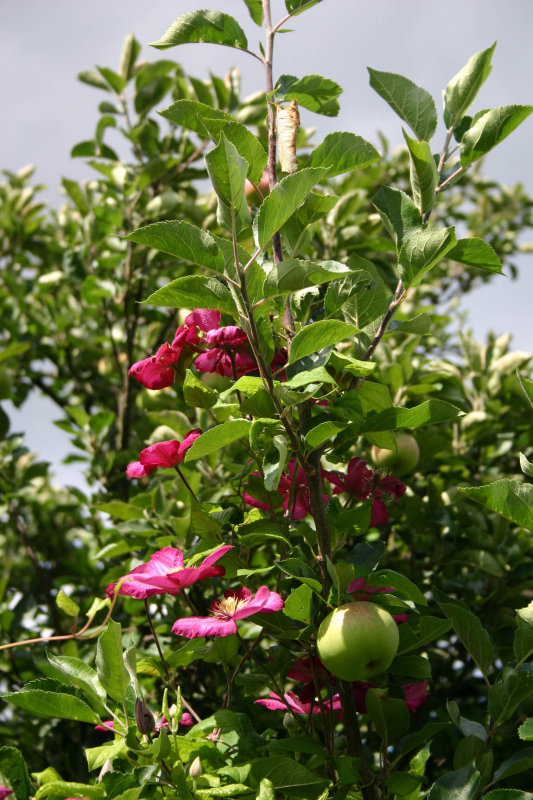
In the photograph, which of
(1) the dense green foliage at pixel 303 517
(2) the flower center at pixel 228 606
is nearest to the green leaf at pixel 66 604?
(1) the dense green foliage at pixel 303 517

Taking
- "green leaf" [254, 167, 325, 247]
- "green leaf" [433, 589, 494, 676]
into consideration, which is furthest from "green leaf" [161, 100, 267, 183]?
"green leaf" [433, 589, 494, 676]

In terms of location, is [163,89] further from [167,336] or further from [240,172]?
[240,172]

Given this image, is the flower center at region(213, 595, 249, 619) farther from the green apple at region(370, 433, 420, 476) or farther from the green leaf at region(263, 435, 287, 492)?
the green apple at region(370, 433, 420, 476)

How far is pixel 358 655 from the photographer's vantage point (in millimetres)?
947

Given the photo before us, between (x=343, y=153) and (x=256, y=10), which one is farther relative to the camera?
(x=256, y=10)

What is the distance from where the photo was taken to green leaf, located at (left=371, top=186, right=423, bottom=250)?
3.68 feet

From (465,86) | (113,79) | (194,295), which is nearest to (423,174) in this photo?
(465,86)

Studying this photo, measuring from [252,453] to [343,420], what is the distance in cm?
→ 14

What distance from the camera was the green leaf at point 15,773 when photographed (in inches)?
40.7

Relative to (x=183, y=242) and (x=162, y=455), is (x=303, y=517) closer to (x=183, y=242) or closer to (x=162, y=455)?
(x=162, y=455)

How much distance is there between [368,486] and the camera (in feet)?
4.13

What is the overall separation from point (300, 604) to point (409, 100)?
756mm

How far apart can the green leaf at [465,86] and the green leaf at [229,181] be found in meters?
0.44

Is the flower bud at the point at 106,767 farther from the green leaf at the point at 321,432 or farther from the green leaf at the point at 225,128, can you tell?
the green leaf at the point at 225,128
